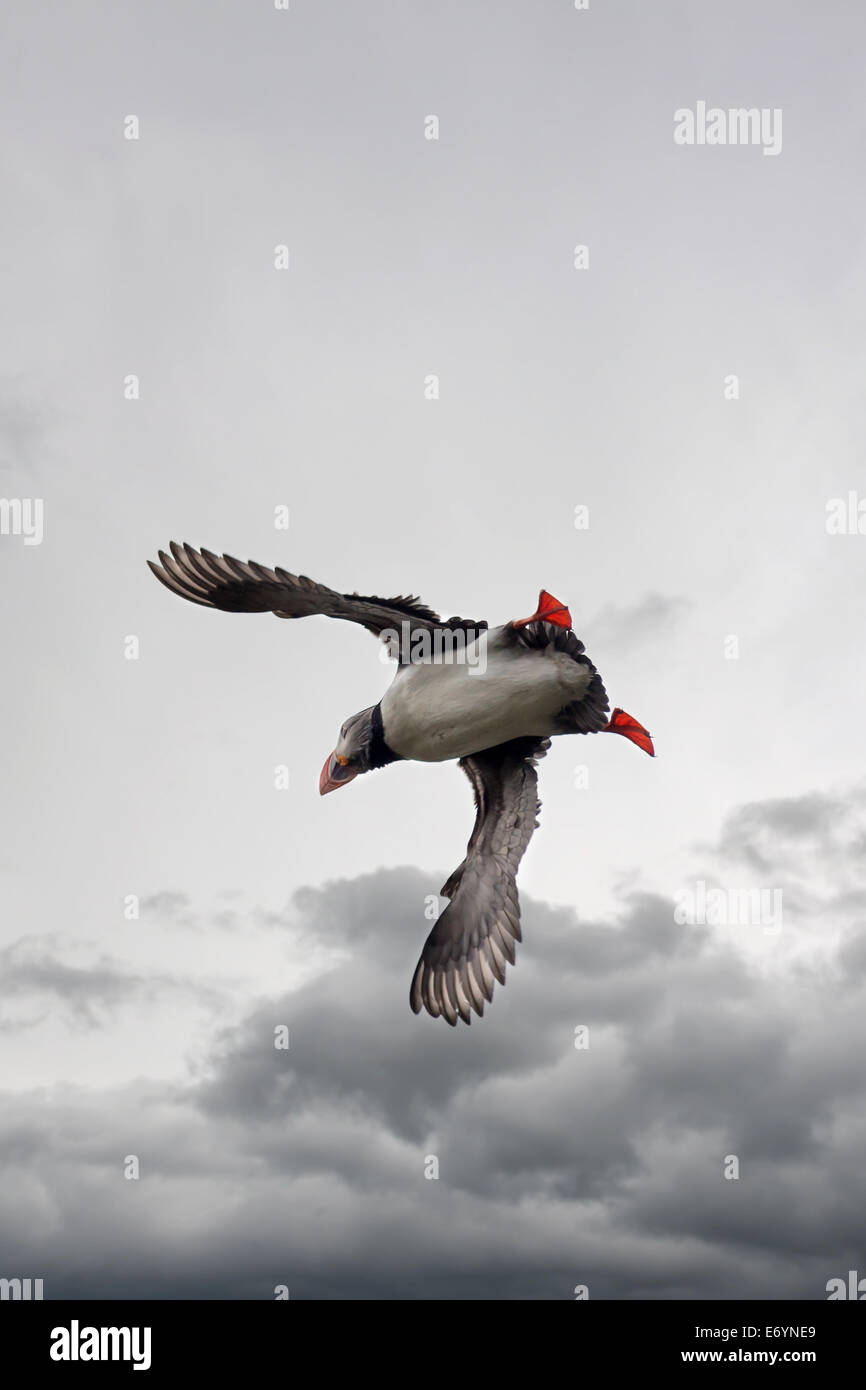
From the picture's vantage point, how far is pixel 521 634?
12141 millimetres

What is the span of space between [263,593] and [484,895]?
390 centimetres

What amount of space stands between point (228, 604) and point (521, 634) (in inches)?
105

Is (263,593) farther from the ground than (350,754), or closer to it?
farther from the ground

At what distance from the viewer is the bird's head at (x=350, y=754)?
41.8 feet

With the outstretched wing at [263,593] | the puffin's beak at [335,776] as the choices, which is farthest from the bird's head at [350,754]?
the outstretched wing at [263,593]

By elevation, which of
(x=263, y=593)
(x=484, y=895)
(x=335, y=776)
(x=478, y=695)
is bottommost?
(x=484, y=895)

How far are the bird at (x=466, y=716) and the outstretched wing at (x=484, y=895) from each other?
0.01m

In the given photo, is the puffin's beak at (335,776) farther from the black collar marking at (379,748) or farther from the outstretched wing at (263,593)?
the outstretched wing at (263,593)

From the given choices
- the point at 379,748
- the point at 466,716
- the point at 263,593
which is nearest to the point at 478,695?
the point at 466,716

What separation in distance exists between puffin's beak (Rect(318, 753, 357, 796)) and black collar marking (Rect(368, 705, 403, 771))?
0.25 m

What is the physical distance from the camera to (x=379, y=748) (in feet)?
41.7

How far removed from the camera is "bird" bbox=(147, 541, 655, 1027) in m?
11.7

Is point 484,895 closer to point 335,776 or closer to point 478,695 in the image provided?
point 335,776

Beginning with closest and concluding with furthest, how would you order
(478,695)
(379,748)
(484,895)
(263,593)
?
(263,593) < (478,695) < (379,748) < (484,895)
